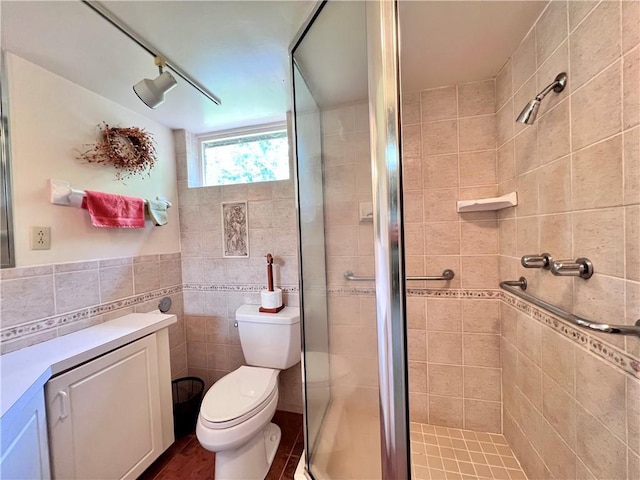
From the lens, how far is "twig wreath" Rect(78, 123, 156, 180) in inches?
52.4

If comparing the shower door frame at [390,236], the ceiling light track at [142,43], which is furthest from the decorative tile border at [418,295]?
the ceiling light track at [142,43]

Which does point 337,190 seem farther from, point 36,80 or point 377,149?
point 36,80

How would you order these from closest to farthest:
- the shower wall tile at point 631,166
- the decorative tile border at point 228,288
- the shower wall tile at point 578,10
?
the shower wall tile at point 631,166, the shower wall tile at point 578,10, the decorative tile border at point 228,288

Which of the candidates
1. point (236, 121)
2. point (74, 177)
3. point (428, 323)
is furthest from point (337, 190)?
point (74, 177)

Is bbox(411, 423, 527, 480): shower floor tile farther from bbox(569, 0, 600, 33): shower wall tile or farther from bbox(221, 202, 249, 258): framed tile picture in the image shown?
bbox(569, 0, 600, 33): shower wall tile

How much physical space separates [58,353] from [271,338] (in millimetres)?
904

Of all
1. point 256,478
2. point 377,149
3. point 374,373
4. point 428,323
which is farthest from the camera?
point 428,323

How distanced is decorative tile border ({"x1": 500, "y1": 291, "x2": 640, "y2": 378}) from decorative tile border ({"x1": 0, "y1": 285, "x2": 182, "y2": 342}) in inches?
81.2

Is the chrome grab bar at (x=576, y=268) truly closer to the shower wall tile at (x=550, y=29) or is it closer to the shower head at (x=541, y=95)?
the shower head at (x=541, y=95)

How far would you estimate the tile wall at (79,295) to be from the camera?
39.6 inches

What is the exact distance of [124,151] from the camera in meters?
1.41

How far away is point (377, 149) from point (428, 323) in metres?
1.21

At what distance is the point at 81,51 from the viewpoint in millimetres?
1027

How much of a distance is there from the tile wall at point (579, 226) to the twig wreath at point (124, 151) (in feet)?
6.54
